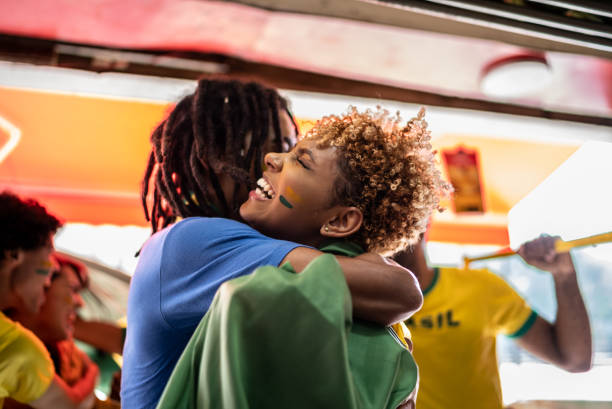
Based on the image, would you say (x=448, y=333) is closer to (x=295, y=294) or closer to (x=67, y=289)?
(x=295, y=294)

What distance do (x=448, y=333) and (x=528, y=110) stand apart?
6.80 ft

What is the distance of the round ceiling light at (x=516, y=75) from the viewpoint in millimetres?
3154

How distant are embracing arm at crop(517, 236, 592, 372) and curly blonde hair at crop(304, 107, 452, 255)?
34.9 inches

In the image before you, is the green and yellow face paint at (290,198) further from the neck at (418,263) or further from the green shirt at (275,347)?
the neck at (418,263)

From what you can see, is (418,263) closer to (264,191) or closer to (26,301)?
(264,191)

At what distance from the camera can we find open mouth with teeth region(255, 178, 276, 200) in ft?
4.41

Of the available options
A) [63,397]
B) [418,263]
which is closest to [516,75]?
[418,263]

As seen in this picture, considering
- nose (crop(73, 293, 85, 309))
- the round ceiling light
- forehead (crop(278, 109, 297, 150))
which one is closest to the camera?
forehead (crop(278, 109, 297, 150))

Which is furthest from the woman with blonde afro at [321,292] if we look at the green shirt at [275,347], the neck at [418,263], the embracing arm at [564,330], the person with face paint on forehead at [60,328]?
the person with face paint on forehead at [60,328]

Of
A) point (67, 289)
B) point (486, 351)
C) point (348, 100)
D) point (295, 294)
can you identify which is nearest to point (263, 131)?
point (295, 294)

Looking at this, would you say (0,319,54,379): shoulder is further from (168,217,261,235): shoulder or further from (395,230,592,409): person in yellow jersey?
(395,230,592,409): person in yellow jersey

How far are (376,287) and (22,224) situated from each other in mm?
1908

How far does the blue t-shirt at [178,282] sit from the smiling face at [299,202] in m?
0.23

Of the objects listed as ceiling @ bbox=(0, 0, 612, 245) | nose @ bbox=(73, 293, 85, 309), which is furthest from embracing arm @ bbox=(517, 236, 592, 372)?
nose @ bbox=(73, 293, 85, 309)
